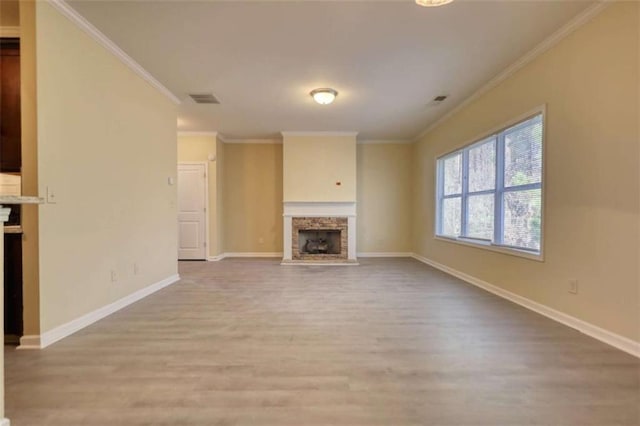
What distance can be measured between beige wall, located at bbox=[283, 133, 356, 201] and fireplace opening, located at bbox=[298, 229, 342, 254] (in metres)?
0.78

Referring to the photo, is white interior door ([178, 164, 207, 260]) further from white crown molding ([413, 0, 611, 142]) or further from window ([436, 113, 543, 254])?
white crown molding ([413, 0, 611, 142])

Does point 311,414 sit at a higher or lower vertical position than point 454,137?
lower

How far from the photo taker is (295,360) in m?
2.18

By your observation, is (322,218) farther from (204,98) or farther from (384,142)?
(204,98)

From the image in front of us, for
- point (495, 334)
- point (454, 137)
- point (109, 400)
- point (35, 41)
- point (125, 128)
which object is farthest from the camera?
point (454, 137)

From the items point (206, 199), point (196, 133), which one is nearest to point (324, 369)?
point (206, 199)

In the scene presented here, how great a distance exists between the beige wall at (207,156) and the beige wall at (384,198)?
3.23 metres

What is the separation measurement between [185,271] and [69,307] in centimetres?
287

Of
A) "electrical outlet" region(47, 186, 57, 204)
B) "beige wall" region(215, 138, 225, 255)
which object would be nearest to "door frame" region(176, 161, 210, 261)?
"beige wall" region(215, 138, 225, 255)

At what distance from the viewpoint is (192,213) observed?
682 centimetres

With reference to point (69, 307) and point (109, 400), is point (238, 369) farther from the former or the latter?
point (69, 307)

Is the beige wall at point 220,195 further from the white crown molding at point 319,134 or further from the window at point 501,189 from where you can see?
the window at point 501,189

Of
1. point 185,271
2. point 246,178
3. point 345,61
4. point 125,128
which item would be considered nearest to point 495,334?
point 345,61

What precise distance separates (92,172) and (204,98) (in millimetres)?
2165
